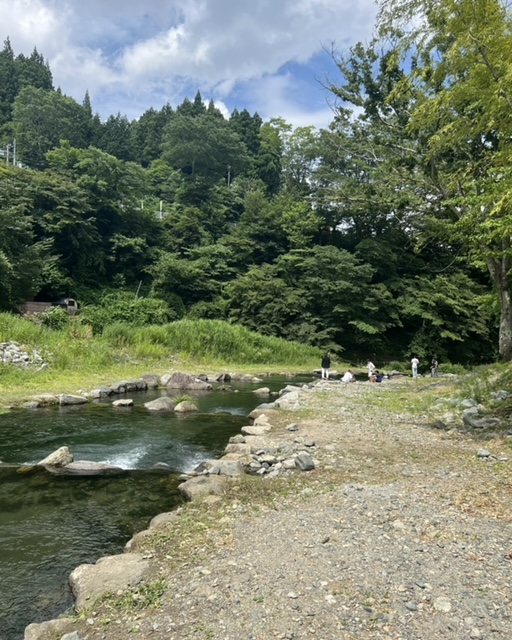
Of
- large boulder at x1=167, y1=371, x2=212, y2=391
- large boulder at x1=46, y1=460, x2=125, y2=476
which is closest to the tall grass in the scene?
large boulder at x1=167, y1=371, x2=212, y2=391

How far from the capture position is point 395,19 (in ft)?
31.3

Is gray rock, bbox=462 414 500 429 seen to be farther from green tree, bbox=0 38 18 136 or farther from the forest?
green tree, bbox=0 38 18 136

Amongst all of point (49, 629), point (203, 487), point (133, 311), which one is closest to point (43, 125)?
→ point (133, 311)

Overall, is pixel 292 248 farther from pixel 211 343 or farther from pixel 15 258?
pixel 15 258

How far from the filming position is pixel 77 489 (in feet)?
23.6

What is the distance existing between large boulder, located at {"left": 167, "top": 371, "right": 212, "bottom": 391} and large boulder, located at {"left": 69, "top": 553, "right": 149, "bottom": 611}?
46.3 feet

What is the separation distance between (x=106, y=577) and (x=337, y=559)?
6.92 feet

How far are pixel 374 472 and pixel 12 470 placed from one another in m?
6.14

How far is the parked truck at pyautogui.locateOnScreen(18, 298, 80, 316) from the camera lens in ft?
96.0

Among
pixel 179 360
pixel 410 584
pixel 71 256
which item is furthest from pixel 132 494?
pixel 71 256

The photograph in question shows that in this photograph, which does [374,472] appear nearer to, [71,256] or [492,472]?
[492,472]

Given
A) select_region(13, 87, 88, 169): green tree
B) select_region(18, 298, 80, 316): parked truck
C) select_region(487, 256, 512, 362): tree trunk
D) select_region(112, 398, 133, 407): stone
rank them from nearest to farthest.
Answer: select_region(112, 398, 133, 407): stone < select_region(487, 256, 512, 362): tree trunk < select_region(18, 298, 80, 316): parked truck < select_region(13, 87, 88, 169): green tree

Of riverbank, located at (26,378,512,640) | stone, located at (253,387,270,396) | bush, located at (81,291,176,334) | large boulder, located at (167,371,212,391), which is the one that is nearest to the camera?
riverbank, located at (26,378,512,640)

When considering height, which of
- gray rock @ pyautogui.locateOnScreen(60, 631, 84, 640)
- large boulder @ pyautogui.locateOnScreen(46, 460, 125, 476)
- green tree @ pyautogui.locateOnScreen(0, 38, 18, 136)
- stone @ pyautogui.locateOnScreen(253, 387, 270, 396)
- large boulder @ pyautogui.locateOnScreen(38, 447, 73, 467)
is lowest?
stone @ pyautogui.locateOnScreen(253, 387, 270, 396)
